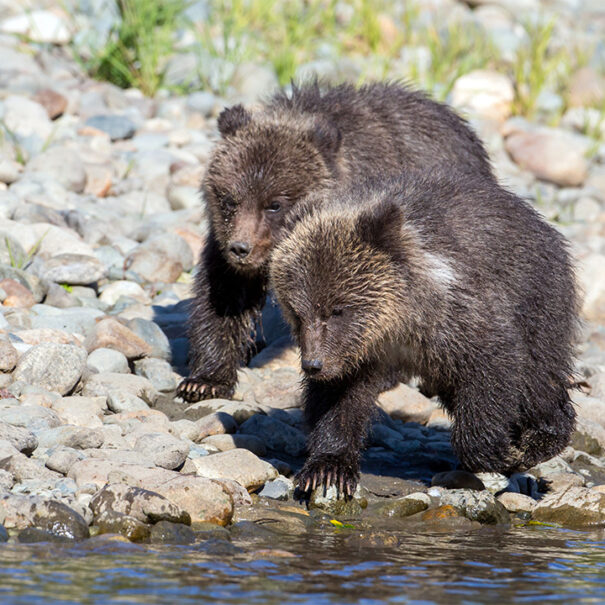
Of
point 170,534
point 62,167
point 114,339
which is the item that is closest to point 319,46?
point 62,167

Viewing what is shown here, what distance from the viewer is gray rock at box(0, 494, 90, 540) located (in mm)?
5320

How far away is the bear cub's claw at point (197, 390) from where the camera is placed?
8164 mm

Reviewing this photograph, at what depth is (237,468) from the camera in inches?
253

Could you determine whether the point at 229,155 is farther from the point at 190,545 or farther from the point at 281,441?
the point at 190,545

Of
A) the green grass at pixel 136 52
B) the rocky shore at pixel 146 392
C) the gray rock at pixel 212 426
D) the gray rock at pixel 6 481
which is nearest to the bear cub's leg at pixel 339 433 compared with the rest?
the rocky shore at pixel 146 392

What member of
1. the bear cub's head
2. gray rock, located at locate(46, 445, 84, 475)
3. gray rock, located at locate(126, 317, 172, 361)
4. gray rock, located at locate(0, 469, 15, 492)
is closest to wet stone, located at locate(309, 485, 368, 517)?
the bear cub's head

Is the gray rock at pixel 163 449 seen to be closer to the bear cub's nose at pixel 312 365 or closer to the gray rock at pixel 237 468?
the gray rock at pixel 237 468

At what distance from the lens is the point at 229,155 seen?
8.31m

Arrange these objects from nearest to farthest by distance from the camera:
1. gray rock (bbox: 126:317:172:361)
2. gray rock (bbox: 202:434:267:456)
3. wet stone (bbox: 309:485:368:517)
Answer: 1. wet stone (bbox: 309:485:368:517)
2. gray rock (bbox: 202:434:267:456)
3. gray rock (bbox: 126:317:172:361)

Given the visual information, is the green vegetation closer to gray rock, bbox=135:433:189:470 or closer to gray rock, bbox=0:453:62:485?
gray rock, bbox=135:433:189:470

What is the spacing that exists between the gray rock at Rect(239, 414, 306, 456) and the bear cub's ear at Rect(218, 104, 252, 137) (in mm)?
2317

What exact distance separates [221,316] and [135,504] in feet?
10.3

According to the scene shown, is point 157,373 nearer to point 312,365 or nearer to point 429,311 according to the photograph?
point 312,365

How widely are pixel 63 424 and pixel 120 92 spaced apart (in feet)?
29.0
